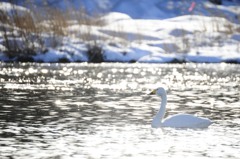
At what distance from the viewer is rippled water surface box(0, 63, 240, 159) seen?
541 inches

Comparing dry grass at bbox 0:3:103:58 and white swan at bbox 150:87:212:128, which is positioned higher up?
dry grass at bbox 0:3:103:58

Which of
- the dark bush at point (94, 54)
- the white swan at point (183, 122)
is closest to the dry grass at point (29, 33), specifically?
the dark bush at point (94, 54)

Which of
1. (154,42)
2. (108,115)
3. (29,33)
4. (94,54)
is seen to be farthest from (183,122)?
(154,42)

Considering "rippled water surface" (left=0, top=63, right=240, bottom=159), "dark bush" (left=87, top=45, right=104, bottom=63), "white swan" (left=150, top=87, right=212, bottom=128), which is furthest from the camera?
"dark bush" (left=87, top=45, right=104, bottom=63)

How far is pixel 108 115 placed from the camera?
64.2ft

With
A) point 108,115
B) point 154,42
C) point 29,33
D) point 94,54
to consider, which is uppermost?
point 29,33

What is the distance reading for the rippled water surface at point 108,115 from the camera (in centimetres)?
1375

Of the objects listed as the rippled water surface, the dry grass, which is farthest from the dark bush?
the rippled water surface

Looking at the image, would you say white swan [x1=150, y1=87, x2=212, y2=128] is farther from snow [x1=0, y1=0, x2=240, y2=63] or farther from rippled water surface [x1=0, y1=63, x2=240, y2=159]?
snow [x1=0, y1=0, x2=240, y2=63]

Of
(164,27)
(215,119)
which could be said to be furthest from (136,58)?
(215,119)

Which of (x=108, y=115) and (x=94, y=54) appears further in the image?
(x=94, y=54)

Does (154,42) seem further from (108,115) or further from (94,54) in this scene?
(108,115)

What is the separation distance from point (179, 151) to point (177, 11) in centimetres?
6543

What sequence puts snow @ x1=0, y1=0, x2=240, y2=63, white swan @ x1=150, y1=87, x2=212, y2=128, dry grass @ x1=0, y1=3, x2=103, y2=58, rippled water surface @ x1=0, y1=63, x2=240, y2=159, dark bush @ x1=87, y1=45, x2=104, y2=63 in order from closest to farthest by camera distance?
rippled water surface @ x1=0, y1=63, x2=240, y2=159, white swan @ x1=150, y1=87, x2=212, y2=128, dry grass @ x1=0, y1=3, x2=103, y2=58, dark bush @ x1=87, y1=45, x2=104, y2=63, snow @ x1=0, y1=0, x2=240, y2=63
